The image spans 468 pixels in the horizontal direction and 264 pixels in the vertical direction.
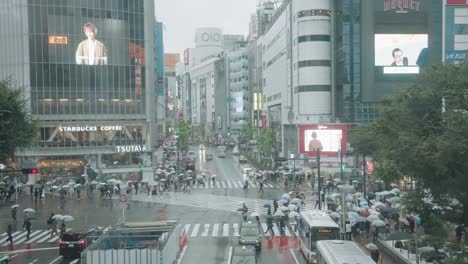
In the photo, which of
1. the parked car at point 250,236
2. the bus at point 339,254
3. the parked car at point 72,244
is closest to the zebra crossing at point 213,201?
the parked car at point 250,236

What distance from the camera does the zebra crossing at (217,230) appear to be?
34000 mm

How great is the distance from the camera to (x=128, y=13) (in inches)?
2815

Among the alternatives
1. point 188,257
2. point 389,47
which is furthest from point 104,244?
point 389,47

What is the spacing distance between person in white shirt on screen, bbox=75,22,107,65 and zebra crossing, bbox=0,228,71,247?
116 feet

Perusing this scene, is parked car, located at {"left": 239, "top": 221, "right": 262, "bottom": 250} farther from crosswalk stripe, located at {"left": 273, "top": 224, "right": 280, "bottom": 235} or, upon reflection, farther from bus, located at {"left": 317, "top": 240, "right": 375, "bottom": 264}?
bus, located at {"left": 317, "top": 240, "right": 375, "bottom": 264}

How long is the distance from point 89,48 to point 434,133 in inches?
2112

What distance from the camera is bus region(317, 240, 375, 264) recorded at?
1997 cm

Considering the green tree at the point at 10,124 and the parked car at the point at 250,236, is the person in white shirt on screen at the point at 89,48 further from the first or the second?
the parked car at the point at 250,236

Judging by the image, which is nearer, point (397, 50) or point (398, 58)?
point (397, 50)

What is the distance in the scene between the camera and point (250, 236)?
29.6 meters

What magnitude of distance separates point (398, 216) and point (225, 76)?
459ft

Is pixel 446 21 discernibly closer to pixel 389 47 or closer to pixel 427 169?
pixel 427 169

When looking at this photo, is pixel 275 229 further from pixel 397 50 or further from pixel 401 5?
pixel 401 5

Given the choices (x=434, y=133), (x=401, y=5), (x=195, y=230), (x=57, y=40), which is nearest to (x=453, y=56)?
(x=434, y=133)
